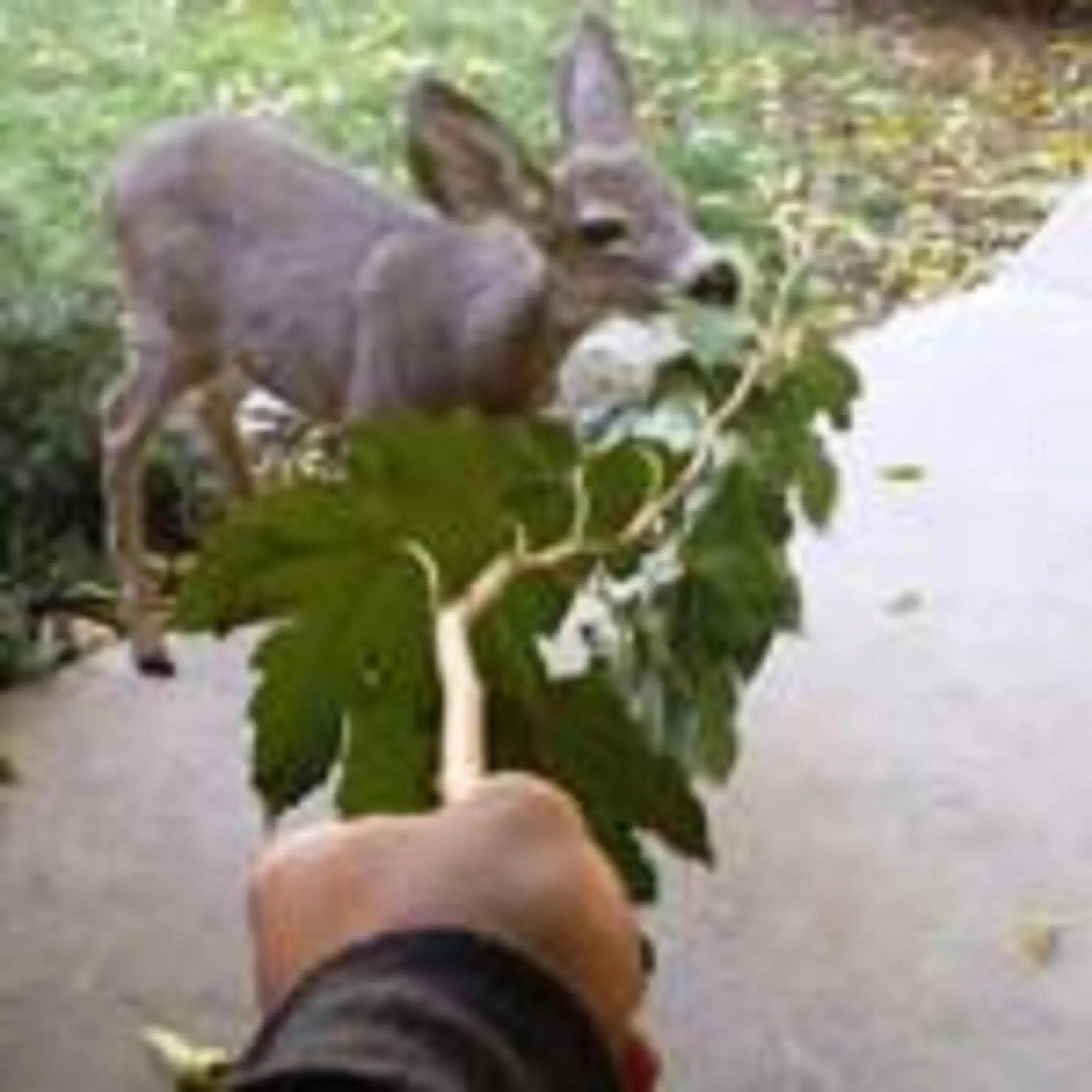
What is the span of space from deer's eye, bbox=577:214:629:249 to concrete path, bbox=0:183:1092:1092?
77cm

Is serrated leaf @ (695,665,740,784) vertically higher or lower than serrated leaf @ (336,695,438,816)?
lower

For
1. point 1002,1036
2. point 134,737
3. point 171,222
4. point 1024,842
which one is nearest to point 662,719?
point 1002,1036

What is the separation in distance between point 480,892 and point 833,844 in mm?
3058

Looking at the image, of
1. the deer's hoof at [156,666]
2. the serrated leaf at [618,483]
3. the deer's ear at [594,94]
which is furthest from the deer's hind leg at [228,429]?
the serrated leaf at [618,483]

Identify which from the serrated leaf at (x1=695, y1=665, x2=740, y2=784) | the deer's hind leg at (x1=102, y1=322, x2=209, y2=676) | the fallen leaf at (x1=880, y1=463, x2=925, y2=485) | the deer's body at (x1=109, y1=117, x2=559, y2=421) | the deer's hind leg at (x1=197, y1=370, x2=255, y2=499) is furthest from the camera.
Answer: the fallen leaf at (x1=880, y1=463, x2=925, y2=485)

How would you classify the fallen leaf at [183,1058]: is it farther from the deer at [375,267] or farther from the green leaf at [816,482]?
the deer at [375,267]

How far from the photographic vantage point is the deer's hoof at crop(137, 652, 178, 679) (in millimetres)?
4820

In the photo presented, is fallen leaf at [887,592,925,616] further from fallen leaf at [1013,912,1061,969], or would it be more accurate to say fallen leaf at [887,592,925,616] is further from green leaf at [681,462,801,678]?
green leaf at [681,462,801,678]

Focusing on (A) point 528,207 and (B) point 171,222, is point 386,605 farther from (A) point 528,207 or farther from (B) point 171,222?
(B) point 171,222

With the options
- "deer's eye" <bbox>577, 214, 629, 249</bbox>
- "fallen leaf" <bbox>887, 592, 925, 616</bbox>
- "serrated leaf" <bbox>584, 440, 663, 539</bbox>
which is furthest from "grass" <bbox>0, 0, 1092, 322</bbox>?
"serrated leaf" <bbox>584, 440, 663, 539</bbox>

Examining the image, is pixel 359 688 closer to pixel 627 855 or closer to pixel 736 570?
pixel 627 855

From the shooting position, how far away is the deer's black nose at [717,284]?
416 cm

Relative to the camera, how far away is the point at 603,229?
4453 mm

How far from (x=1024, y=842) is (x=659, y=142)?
3.64 meters
